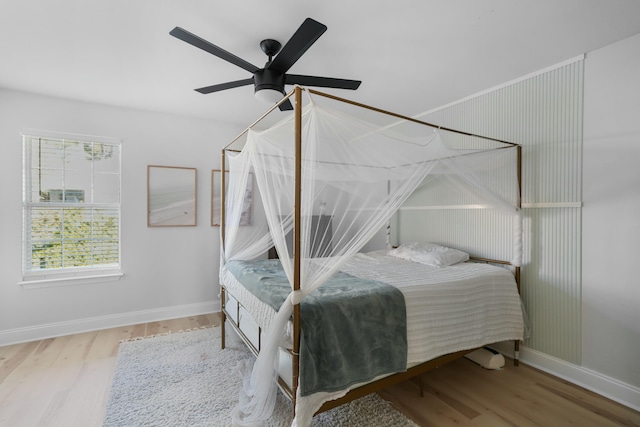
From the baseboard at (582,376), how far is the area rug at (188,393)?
154 centimetres

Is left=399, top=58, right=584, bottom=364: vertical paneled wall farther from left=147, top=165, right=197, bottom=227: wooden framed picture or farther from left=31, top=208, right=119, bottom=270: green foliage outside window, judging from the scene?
left=31, top=208, right=119, bottom=270: green foliage outside window

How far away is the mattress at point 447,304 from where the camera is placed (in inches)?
81.4

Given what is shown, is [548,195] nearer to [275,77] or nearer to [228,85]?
[275,77]

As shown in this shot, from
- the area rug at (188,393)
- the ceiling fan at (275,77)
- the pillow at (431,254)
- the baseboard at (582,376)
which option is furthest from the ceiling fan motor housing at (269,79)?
the baseboard at (582,376)

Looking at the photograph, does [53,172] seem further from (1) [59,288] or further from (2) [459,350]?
(2) [459,350]

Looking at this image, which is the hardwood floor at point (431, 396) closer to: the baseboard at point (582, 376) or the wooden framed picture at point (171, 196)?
the baseboard at point (582, 376)

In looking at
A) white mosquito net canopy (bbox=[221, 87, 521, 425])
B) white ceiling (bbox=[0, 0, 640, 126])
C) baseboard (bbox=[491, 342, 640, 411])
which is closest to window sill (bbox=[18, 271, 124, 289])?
white mosquito net canopy (bbox=[221, 87, 521, 425])

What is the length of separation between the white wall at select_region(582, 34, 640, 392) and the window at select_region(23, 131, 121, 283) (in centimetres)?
483

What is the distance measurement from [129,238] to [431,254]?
360 cm

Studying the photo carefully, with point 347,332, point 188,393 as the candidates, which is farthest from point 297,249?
point 188,393

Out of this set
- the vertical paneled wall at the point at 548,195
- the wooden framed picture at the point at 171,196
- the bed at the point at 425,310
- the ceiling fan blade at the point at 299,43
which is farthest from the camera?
the wooden framed picture at the point at 171,196

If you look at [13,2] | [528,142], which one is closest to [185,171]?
[13,2]

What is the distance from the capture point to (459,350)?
227 centimetres

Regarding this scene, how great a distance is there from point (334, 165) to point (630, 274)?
2335 millimetres
